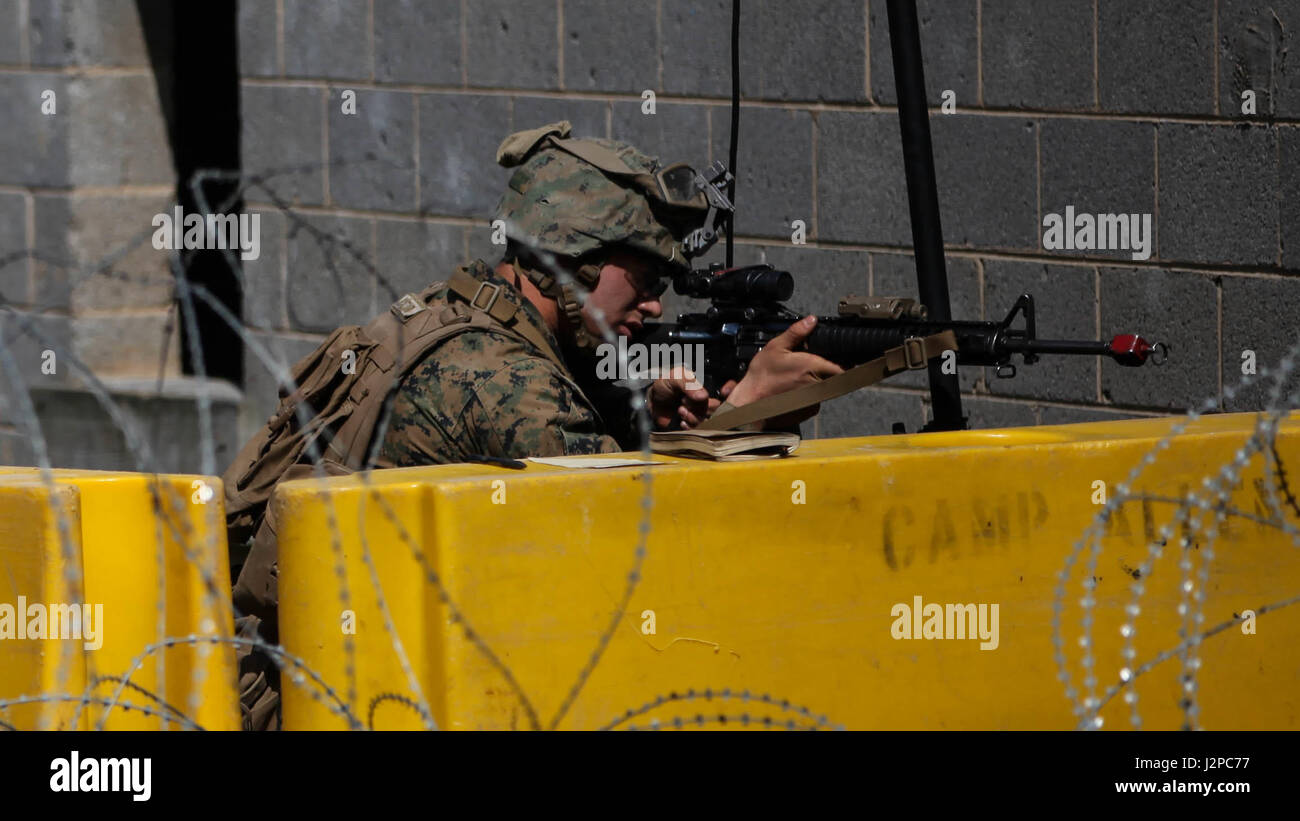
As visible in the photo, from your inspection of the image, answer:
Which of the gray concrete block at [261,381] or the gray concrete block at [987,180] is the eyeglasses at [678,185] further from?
the gray concrete block at [261,381]

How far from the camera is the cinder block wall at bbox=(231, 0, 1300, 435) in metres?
5.05

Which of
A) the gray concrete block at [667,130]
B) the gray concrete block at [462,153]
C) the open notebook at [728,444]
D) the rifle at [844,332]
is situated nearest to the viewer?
the open notebook at [728,444]

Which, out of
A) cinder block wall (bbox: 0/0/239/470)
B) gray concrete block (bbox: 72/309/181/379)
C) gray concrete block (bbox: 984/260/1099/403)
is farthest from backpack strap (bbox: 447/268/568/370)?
gray concrete block (bbox: 72/309/181/379)

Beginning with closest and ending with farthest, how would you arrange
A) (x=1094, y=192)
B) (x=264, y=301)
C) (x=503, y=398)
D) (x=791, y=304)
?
(x=503, y=398) < (x=1094, y=192) < (x=791, y=304) < (x=264, y=301)

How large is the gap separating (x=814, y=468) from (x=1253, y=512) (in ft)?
3.35

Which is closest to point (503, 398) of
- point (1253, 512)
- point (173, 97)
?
point (1253, 512)

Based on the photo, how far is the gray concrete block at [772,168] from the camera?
20.1 ft

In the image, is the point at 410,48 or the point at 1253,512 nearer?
the point at 1253,512

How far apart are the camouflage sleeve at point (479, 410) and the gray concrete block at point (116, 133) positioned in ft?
16.2

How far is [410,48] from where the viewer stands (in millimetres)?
7289

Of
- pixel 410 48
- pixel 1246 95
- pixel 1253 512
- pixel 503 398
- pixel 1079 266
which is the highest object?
pixel 410 48

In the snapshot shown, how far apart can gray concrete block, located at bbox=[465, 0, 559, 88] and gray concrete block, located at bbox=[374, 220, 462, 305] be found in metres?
0.64

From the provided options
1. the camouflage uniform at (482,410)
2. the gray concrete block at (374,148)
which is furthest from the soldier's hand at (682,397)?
the gray concrete block at (374,148)

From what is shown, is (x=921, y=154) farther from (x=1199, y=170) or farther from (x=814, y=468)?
(x=814, y=468)
